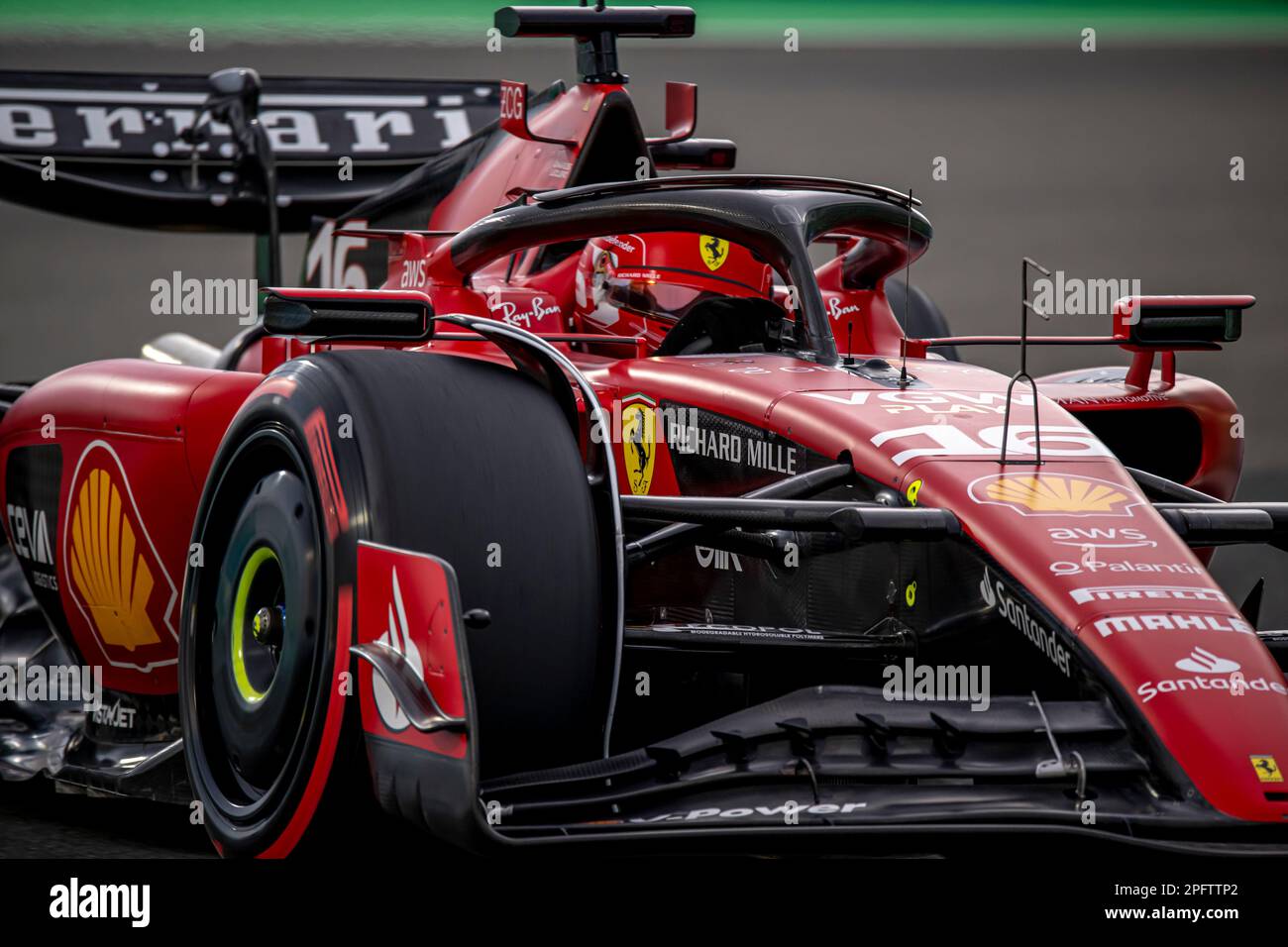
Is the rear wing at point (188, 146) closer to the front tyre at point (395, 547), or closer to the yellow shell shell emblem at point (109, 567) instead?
the yellow shell shell emblem at point (109, 567)

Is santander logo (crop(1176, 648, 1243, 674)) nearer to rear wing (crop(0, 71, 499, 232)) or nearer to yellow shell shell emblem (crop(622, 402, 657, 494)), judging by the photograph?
yellow shell shell emblem (crop(622, 402, 657, 494))

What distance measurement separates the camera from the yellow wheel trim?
3.62 meters

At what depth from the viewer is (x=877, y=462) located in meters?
3.61

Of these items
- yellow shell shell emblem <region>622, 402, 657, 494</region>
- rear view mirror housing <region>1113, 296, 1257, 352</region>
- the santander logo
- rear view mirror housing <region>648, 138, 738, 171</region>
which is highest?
rear view mirror housing <region>648, 138, 738, 171</region>

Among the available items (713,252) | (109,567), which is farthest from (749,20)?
(109,567)

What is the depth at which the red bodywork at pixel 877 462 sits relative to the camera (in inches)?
126

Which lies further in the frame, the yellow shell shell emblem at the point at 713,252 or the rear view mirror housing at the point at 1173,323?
the yellow shell shell emblem at the point at 713,252

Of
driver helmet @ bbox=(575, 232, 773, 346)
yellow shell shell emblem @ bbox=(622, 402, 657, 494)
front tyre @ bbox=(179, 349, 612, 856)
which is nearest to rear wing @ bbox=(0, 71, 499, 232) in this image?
driver helmet @ bbox=(575, 232, 773, 346)

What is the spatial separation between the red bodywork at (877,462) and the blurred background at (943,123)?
5952 millimetres

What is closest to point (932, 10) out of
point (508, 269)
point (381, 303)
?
→ point (508, 269)

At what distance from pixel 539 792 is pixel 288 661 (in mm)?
606

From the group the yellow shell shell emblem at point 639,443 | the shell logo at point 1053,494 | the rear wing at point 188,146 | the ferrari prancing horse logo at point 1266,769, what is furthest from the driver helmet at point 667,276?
the rear wing at point 188,146

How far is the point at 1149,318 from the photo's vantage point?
160 inches

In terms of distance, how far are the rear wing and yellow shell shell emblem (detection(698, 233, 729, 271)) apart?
13.9 ft
